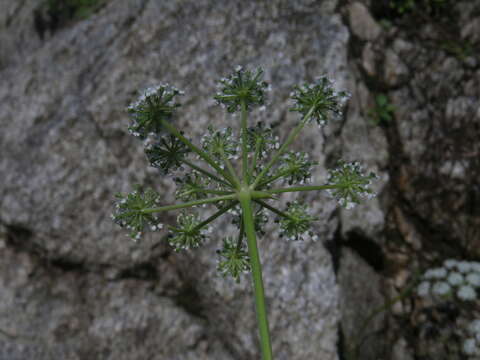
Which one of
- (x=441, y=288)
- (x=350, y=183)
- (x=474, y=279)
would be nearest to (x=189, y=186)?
(x=350, y=183)

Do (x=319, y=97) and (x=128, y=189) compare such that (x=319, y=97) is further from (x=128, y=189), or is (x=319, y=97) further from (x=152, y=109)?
(x=128, y=189)

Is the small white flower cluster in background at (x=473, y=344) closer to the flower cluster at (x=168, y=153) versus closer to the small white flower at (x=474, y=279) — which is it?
the small white flower at (x=474, y=279)

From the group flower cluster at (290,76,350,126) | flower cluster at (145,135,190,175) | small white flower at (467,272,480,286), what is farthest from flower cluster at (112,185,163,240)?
small white flower at (467,272,480,286)

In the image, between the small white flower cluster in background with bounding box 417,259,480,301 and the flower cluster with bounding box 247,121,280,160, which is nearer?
the flower cluster with bounding box 247,121,280,160

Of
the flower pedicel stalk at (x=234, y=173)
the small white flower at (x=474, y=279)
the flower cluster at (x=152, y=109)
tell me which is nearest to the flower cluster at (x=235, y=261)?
the flower pedicel stalk at (x=234, y=173)

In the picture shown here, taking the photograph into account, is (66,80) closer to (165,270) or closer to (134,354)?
(165,270)

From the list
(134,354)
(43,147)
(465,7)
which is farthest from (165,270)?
(465,7)

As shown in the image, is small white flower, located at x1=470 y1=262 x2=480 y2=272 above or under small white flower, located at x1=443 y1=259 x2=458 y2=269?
under

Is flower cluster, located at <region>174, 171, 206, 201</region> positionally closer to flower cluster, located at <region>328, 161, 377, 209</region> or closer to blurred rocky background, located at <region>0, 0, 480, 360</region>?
flower cluster, located at <region>328, 161, 377, 209</region>
